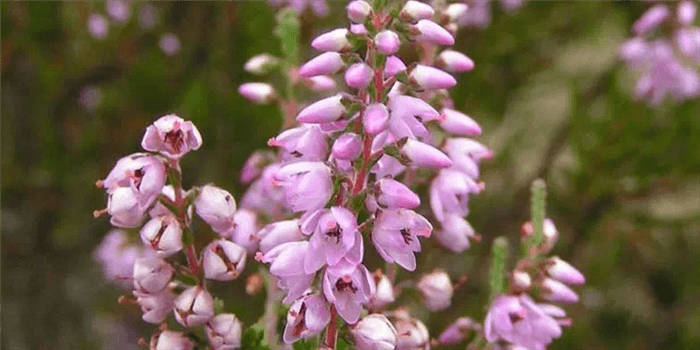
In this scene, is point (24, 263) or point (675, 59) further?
point (675, 59)


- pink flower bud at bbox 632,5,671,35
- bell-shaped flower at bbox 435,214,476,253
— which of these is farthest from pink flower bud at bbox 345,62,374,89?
pink flower bud at bbox 632,5,671,35

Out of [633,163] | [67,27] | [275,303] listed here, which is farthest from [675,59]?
[275,303]

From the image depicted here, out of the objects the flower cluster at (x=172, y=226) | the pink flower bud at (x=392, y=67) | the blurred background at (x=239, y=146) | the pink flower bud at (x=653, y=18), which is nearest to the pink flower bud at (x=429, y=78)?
the pink flower bud at (x=392, y=67)

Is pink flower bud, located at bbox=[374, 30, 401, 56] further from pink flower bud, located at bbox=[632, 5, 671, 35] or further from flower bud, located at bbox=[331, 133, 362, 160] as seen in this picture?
pink flower bud, located at bbox=[632, 5, 671, 35]

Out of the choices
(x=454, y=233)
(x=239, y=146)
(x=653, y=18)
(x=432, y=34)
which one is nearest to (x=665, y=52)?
(x=653, y=18)

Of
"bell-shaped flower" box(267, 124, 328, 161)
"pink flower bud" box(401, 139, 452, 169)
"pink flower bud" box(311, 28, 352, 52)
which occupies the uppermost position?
"pink flower bud" box(311, 28, 352, 52)

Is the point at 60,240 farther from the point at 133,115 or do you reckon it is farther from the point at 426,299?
the point at 426,299
